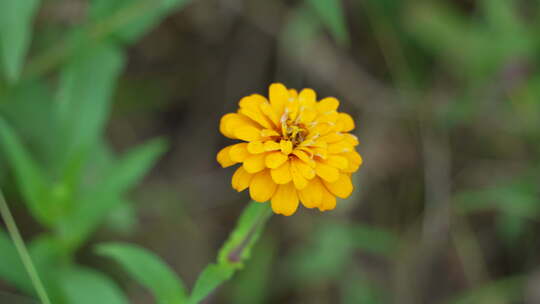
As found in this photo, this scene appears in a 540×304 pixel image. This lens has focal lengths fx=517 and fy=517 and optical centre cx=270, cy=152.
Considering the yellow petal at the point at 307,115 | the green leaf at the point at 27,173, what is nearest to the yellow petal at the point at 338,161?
the yellow petal at the point at 307,115

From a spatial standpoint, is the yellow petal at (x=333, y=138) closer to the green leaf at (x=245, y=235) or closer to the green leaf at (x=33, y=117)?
the green leaf at (x=245, y=235)

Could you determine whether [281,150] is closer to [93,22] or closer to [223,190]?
[93,22]

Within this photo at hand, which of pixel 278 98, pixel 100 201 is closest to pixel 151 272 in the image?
pixel 100 201

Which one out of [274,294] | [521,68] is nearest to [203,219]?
[274,294]

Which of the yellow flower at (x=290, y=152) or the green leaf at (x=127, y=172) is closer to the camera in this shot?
the yellow flower at (x=290, y=152)

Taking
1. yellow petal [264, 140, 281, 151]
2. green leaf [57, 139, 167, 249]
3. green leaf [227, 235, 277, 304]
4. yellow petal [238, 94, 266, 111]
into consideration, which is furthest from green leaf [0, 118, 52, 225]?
green leaf [227, 235, 277, 304]

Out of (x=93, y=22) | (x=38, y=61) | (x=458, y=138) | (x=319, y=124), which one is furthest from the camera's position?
(x=458, y=138)

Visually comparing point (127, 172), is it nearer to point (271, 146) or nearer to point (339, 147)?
point (271, 146)
